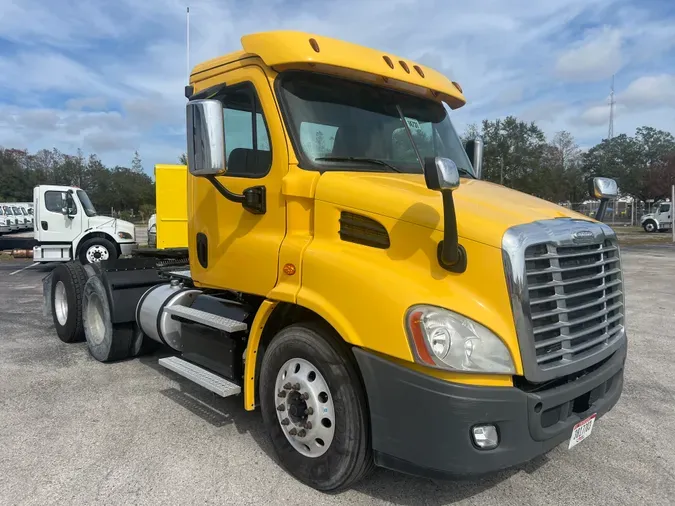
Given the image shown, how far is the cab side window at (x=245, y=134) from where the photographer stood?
147 inches

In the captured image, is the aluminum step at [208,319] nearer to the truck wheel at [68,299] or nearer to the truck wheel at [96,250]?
the truck wheel at [68,299]

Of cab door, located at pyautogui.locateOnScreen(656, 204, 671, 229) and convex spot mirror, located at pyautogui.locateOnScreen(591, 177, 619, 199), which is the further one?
cab door, located at pyautogui.locateOnScreen(656, 204, 671, 229)

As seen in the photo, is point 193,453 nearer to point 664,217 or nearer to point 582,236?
point 582,236

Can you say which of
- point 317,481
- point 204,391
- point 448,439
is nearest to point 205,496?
point 317,481

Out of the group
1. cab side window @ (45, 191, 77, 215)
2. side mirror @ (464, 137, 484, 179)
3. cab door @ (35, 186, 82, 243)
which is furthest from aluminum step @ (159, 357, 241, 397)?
cab side window @ (45, 191, 77, 215)

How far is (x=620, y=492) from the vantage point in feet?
11.0

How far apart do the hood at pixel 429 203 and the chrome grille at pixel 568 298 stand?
0.82 ft

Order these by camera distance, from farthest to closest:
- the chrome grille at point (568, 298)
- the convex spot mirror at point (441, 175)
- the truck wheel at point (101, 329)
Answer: the truck wheel at point (101, 329), the chrome grille at point (568, 298), the convex spot mirror at point (441, 175)

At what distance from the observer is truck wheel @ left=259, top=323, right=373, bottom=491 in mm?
3066

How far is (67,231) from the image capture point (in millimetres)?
16344

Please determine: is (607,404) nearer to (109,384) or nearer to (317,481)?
(317,481)

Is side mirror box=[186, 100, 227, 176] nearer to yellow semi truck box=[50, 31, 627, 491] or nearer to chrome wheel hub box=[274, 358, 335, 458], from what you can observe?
yellow semi truck box=[50, 31, 627, 491]

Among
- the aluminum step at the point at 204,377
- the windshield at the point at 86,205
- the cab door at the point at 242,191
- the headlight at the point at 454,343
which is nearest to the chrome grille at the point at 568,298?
the headlight at the point at 454,343

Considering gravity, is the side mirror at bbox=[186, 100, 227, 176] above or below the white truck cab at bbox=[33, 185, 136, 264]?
above
